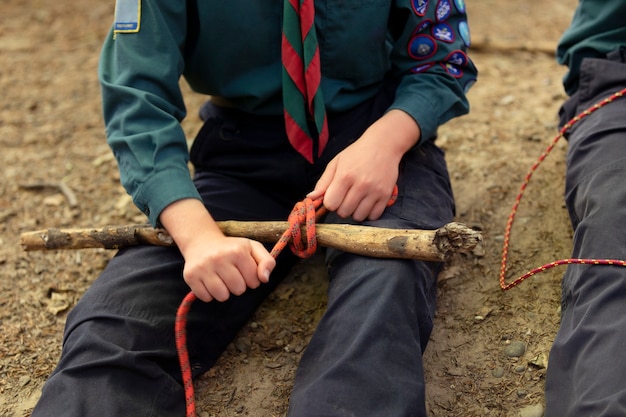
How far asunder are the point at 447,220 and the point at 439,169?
189 millimetres

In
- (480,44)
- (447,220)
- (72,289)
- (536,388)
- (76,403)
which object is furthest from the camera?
(480,44)

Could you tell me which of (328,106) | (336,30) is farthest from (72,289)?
(336,30)

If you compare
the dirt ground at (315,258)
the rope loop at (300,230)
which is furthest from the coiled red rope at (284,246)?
the dirt ground at (315,258)

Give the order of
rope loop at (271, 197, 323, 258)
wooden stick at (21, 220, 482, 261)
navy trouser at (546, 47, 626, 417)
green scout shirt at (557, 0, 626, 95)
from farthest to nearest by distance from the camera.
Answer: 1. green scout shirt at (557, 0, 626, 95)
2. rope loop at (271, 197, 323, 258)
3. wooden stick at (21, 220, 482, 261)
4. navy trouser at (546, 47, 626, 417)

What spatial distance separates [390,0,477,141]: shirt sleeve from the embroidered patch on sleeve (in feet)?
2.05

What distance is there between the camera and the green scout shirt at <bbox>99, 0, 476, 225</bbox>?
63.0 inches

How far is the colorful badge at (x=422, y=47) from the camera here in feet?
5.83

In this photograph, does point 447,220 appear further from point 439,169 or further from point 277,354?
point 277,354

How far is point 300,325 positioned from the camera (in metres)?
1.80

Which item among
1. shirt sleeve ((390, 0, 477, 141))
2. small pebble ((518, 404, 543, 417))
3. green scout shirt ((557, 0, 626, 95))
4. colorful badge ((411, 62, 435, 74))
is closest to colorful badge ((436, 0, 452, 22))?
shirt sleeve ((390, 0, 477, 141))

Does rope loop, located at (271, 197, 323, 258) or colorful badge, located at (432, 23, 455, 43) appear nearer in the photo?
rope loop, located at (271, 197, 323, 258)

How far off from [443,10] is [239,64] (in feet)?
1.74

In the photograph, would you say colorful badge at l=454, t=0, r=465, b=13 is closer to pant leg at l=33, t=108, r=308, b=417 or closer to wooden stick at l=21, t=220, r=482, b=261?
pant leg at l=33, t=108, r=308, b=417

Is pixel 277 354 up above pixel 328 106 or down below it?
below
